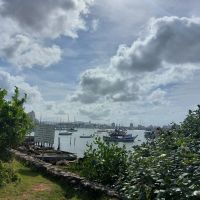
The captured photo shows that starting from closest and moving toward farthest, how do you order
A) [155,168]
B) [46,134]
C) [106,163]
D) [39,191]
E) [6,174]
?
[155,168], [6,174], [39,191], [106,163], [46,134]

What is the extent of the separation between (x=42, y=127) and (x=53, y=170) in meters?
24.0

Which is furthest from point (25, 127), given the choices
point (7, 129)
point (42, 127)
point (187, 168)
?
point (42, 127)

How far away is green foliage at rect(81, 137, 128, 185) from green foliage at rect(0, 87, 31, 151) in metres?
2.69

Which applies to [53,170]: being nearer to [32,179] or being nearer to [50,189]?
[32,179]

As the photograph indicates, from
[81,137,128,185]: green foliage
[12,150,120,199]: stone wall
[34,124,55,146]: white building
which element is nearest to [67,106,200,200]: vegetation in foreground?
[81,137,128,185]: green foliage

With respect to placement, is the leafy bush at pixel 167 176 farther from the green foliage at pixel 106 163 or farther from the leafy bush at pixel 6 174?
the leafy bush at pixel 6 174

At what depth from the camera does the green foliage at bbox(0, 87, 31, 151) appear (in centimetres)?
1383

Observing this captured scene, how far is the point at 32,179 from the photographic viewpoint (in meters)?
15.9

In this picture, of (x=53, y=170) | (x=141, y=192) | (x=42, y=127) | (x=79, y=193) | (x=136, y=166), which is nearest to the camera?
(x=141, y=192)

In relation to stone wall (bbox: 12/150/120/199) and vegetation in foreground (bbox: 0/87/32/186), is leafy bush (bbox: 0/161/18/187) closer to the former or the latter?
vegetation in foreground (bbox: 0/87/32/186)

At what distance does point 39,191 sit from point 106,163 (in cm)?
257

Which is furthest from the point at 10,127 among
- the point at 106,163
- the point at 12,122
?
the point at 106,163

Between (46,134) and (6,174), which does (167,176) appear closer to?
(6,174)

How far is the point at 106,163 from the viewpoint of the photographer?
14.6 metres
